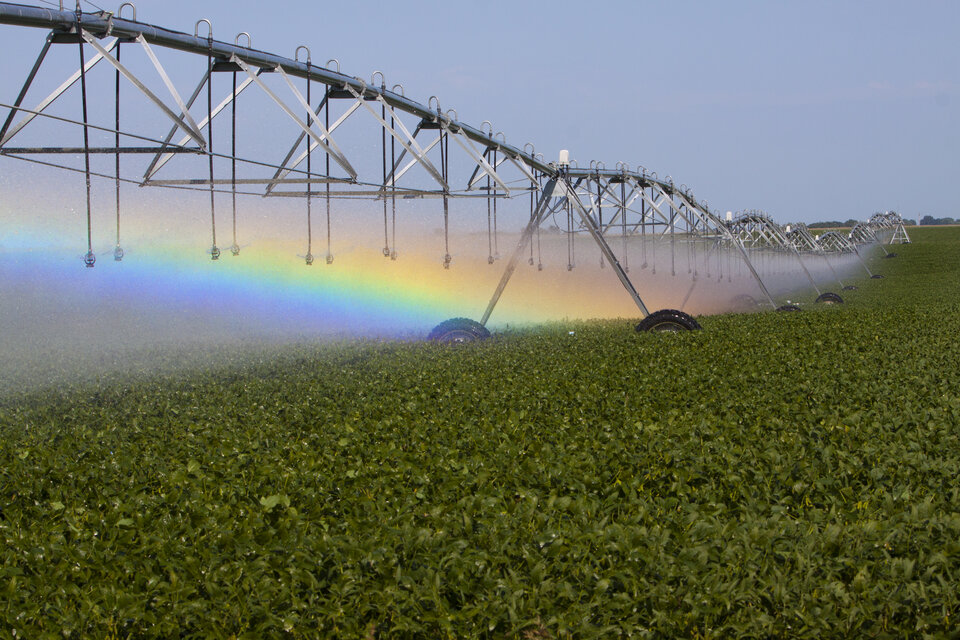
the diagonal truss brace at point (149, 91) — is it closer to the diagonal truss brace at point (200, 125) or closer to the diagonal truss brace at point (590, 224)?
the diagonal truss brace at point (200, 125)

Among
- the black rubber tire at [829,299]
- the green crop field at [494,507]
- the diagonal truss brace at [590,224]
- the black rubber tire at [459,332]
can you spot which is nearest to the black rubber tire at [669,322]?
the diagonal truss brace at [590,224]

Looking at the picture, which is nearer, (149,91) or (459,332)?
(149,91)

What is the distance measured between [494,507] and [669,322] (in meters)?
12.0

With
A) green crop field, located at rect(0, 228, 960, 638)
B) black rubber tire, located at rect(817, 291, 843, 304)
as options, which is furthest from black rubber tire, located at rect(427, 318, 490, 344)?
black rubber tire, located at rect(817, 291, 843, 304)

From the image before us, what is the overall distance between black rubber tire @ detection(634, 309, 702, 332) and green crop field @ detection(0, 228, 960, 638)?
6092 millimetres

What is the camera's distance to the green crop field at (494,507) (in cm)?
370

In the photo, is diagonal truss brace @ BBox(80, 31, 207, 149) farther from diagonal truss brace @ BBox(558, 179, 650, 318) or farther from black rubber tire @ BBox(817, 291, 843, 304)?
black rubber tire @ BBox(817, 291, 843, 304)

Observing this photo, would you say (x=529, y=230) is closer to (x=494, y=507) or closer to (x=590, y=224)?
(x=590, y=224)

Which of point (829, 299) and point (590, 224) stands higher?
point (590, 224)

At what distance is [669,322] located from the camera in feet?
53.7

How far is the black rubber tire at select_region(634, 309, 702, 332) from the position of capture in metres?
16.2

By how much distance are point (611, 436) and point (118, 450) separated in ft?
12.7

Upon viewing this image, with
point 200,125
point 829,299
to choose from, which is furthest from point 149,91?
point 829,299

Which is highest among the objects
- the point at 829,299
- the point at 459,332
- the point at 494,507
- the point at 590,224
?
the point at 590,224
